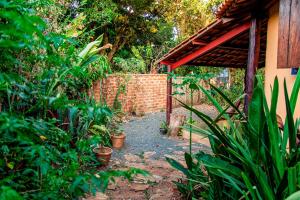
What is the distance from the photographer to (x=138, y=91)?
36.4ft

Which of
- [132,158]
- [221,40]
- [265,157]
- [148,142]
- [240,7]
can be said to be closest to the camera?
[265,157]

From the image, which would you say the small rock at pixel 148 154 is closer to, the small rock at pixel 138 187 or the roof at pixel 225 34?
the small rock at pixel 138 187

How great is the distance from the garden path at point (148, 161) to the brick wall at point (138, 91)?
1.47 meters

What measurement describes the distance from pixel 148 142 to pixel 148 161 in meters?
1.62

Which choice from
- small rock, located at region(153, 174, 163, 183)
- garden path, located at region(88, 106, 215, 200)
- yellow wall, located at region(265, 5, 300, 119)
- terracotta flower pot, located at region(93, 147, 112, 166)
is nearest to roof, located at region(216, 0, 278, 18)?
yellow wall, located at region(265, 5, 300, 119)

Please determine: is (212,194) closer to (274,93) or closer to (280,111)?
(274,93)

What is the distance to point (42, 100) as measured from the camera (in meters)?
1.85

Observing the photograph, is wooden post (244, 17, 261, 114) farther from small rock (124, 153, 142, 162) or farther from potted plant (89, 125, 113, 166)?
potted plant (89, 125, 113, 166)

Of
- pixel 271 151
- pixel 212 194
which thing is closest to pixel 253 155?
pixel 271 151

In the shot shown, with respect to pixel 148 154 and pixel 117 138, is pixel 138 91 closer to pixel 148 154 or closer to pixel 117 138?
pixel 117 138

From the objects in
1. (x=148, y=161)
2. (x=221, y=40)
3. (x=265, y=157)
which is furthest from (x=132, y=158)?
(x=265, y=157)

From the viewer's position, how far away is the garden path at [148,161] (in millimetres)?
3598

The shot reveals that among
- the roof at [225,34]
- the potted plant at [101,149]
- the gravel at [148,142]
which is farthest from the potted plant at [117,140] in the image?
the roof at [225,34]

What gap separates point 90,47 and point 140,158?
242 centimetres
